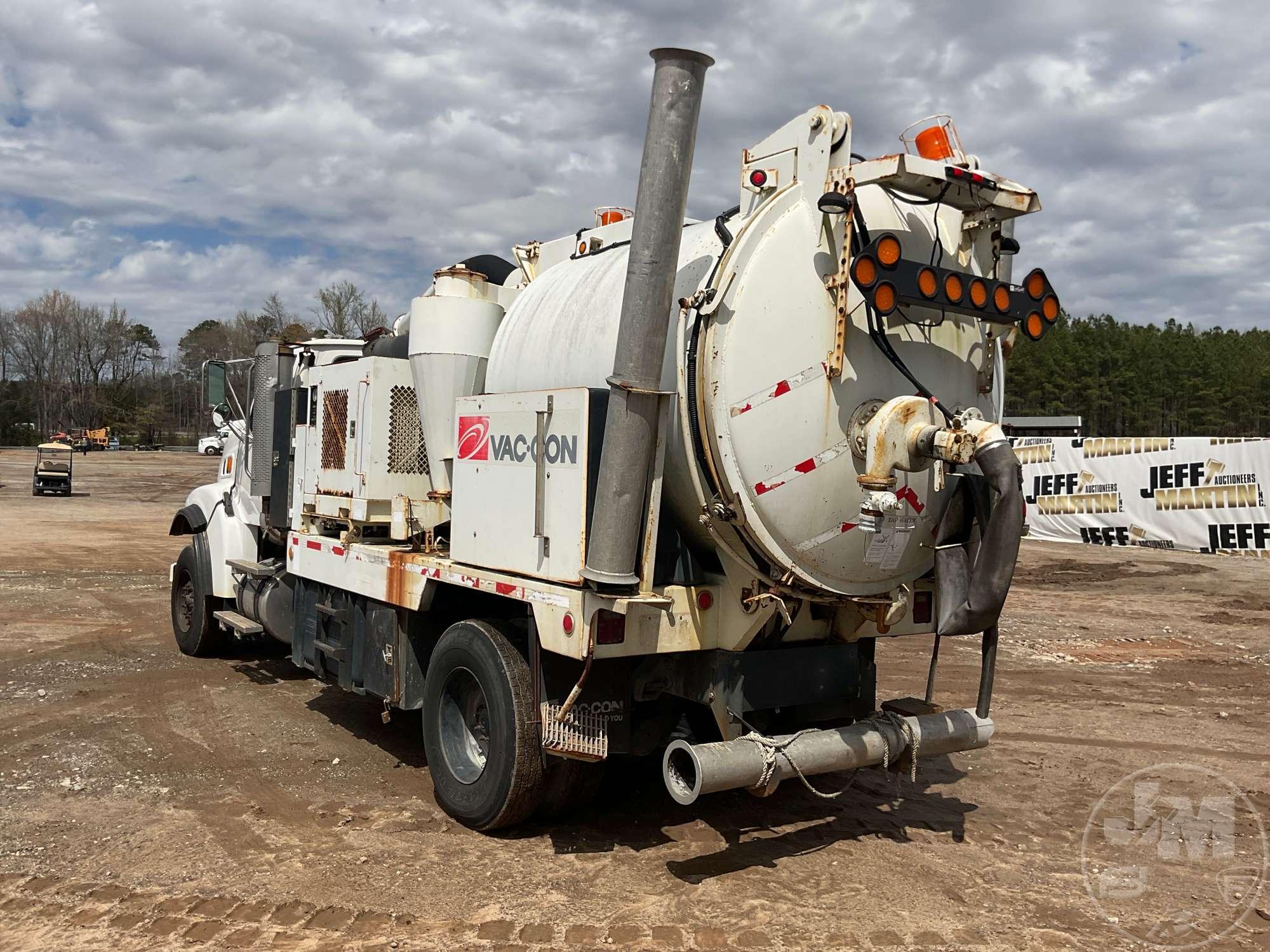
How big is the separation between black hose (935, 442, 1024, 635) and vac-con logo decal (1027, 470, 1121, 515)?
18510mm

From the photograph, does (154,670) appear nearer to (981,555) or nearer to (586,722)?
(586,722)

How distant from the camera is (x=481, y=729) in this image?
5.20 meters

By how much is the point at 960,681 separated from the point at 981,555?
526 centimetres

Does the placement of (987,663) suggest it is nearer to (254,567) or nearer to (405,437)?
(405,437)

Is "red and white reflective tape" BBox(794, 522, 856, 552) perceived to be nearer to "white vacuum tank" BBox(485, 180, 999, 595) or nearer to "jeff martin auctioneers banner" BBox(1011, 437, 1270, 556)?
"white vacuum tank" BBox(485, 180, 999, 595)

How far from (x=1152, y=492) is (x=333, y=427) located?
18531 mm

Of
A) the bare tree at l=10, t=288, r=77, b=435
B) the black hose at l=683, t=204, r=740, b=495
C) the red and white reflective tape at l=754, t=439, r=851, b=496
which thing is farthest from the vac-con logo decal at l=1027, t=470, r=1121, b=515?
the bare tree at l=10, t=288, r=77, b=435

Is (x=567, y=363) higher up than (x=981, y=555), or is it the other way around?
(x=567, y=363)

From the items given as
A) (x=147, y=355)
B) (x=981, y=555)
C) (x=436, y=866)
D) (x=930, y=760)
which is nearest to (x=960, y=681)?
(x=930, y=760)

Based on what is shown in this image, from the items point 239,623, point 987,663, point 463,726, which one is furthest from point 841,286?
point 239,623

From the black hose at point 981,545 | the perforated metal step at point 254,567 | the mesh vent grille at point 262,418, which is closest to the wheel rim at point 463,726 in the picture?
the black hose at point 981,545

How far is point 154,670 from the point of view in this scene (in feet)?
28.5

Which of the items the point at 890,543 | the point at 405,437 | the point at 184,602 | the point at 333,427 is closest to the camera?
the point at 890,543

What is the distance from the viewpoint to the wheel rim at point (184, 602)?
30.8ft
